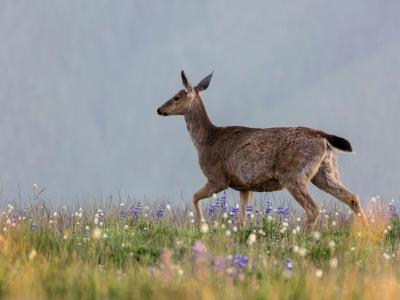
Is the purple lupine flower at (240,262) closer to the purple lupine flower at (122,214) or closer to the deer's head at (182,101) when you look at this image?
the purple lupine flower at (122,214)

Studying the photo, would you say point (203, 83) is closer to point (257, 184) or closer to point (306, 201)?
point (257, 184)

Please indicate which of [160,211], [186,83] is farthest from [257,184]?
[186,83]

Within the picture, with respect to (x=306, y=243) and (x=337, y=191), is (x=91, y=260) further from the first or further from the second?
(x=337, y=191)

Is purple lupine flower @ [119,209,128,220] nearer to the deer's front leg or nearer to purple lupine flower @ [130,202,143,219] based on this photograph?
purple lupine flower @ [130,202,143,219]

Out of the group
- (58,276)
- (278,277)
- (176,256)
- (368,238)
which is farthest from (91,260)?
(368,238)

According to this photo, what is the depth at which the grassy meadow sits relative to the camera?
610cm

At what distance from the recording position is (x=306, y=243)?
10.1 meters

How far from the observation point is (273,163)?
11945mm

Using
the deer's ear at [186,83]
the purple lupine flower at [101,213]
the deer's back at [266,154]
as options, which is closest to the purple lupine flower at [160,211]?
the purple lupine flower at [101,213]

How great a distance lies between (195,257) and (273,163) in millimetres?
4433

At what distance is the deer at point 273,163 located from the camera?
38.9ft

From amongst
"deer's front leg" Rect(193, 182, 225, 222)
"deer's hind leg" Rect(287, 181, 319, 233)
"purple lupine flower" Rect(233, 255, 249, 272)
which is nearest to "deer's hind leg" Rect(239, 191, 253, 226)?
"deer's front leg" Rect(193, 182, 225, 222)

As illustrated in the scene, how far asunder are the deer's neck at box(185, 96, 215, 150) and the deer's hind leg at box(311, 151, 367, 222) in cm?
239

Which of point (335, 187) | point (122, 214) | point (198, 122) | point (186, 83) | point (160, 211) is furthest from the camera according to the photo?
point (198, 122)
